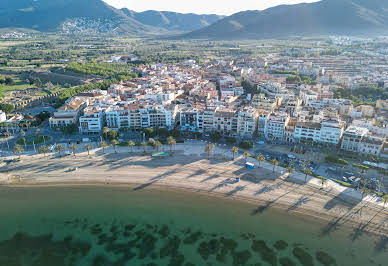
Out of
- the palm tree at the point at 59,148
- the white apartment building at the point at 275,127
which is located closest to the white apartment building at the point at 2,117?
the palm tree at the point at 59,148

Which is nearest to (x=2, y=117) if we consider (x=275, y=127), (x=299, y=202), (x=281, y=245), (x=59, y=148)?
(x=59, y=148)

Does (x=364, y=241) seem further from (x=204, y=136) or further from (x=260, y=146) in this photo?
(x=204, y=136)

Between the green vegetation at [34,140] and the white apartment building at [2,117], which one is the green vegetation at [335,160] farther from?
the white apartment building at [2,117]

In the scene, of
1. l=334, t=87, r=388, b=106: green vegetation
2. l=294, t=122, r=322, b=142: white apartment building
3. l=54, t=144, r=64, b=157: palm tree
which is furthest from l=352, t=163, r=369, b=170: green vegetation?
l=54, t=144, r=64, b=157: palm tree

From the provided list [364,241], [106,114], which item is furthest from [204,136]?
[364,241]

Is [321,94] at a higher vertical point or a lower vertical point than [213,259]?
higher
